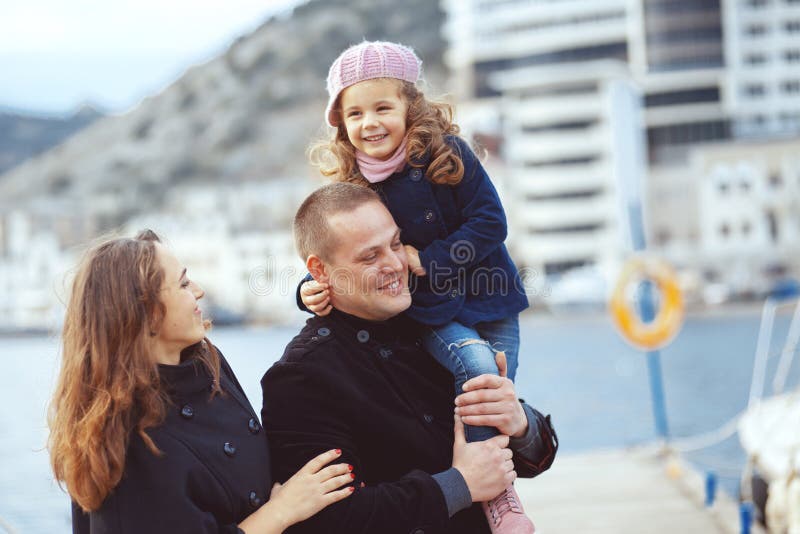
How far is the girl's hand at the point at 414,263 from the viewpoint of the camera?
98.7 inches

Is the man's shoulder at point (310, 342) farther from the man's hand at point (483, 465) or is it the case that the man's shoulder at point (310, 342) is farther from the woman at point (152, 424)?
the man's hand at point (483, 465)

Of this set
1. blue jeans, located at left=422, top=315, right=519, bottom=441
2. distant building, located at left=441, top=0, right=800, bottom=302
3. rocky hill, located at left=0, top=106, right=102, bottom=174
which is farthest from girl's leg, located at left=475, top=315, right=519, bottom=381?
rocky hill, located at left=0, top=106, right=102, bottom=174

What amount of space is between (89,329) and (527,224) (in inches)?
2669

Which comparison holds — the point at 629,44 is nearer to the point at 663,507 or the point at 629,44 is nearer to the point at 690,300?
the point at 690,300

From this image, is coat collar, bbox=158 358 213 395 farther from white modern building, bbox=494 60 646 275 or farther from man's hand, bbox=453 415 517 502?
white modern building, bbox=494 60 646 275

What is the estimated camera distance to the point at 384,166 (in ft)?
8.59

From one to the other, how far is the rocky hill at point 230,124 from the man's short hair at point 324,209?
419 ft

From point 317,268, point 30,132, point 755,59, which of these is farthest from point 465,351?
point 30,132

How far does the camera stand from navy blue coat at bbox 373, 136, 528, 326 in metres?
2.53

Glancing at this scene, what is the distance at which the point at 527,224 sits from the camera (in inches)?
2726

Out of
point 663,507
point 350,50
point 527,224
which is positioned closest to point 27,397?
point 527,224

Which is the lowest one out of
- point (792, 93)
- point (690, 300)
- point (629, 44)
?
point (690, 300)

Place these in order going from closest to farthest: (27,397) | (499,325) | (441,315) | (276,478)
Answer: (276,478) < (441,315) < (499,325) < (27,397)

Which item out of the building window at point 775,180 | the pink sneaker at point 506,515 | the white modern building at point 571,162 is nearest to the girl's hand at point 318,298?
the pink sneaker at point 506,515
